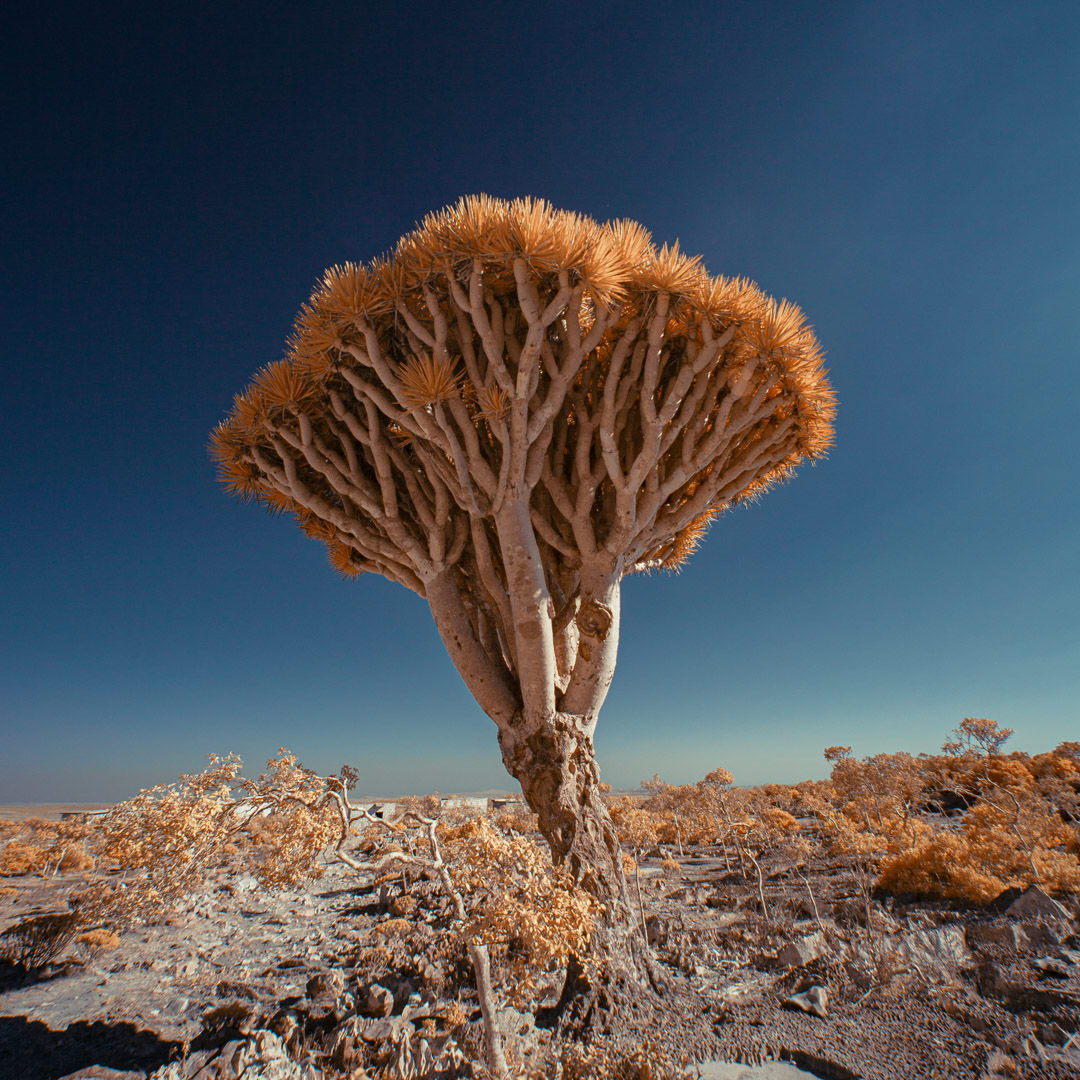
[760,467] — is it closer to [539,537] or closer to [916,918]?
[539,537]

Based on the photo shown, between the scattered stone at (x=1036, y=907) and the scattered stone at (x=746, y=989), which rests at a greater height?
the scattered stone at (x=1036, y=907)

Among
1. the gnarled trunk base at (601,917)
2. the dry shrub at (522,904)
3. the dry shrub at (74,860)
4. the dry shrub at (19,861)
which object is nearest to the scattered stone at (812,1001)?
the gnarled trunk base at (601,917)

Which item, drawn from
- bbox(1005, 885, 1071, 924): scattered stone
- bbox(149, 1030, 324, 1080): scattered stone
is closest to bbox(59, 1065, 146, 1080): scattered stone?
bbox(149, 1030, 324, 1080): scattered stone

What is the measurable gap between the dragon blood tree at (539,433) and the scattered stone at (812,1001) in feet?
5.71

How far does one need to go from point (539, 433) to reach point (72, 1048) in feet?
23.8

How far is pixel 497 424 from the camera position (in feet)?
15.3

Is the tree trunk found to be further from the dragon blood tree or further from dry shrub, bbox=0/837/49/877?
dry shrub, bbox=0/837/49/877

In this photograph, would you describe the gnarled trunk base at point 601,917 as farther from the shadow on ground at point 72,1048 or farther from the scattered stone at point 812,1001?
the shadow on ground at point 72,1048

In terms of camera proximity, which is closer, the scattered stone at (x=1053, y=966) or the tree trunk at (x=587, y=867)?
the tree trunk at (x=587, y=867)

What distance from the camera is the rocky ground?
403cm

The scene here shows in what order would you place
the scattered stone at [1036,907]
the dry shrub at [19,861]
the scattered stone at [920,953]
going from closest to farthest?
1. the scattered stone at [920,953]
2. the scattered stone at [1036,907]
3. the dry shrub at [19,861]

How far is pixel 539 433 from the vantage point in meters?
4.83

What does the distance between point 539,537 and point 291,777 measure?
3.17 m

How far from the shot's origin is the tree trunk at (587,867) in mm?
3955
